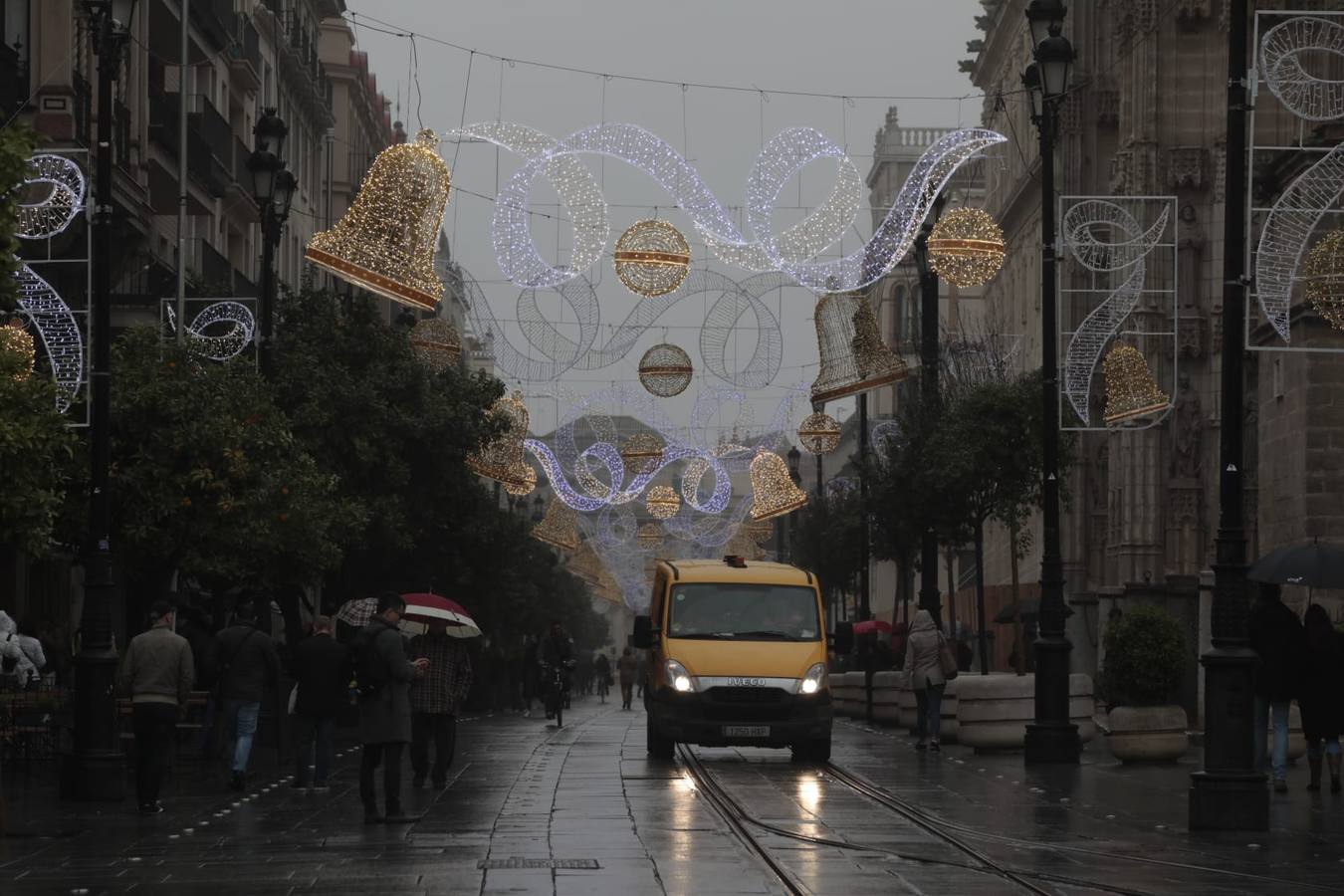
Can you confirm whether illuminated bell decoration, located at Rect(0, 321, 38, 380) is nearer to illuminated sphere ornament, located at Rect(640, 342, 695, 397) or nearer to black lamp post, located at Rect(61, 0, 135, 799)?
black lamp post, located at Rect(61, 0, 135, 799)

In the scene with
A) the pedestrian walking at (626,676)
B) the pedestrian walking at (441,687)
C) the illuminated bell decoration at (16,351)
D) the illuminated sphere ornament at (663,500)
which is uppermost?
the illuminated bell decoration at (16,351)

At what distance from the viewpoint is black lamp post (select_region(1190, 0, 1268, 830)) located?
1748cm

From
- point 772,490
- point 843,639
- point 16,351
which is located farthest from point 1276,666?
point 772,490

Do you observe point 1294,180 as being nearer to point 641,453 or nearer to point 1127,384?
point 1127,384

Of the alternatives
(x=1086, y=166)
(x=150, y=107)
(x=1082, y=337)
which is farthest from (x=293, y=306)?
(x=1086, y=166)

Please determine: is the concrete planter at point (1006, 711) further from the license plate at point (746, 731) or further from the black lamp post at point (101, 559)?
the black lamp post at point (101, 559)

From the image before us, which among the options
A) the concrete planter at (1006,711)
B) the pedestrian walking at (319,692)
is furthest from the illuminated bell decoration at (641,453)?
the pedestrian walking at (319,692)

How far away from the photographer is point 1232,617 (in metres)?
18.0

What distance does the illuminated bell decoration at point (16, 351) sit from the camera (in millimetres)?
21031

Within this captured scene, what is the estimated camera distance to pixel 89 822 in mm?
18953

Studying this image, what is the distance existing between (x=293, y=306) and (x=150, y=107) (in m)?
4.55

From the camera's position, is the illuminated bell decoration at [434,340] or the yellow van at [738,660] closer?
the yellow van at [738,660]

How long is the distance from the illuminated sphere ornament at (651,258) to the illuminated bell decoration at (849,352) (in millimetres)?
4029

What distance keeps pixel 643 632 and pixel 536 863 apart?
43.1ft
